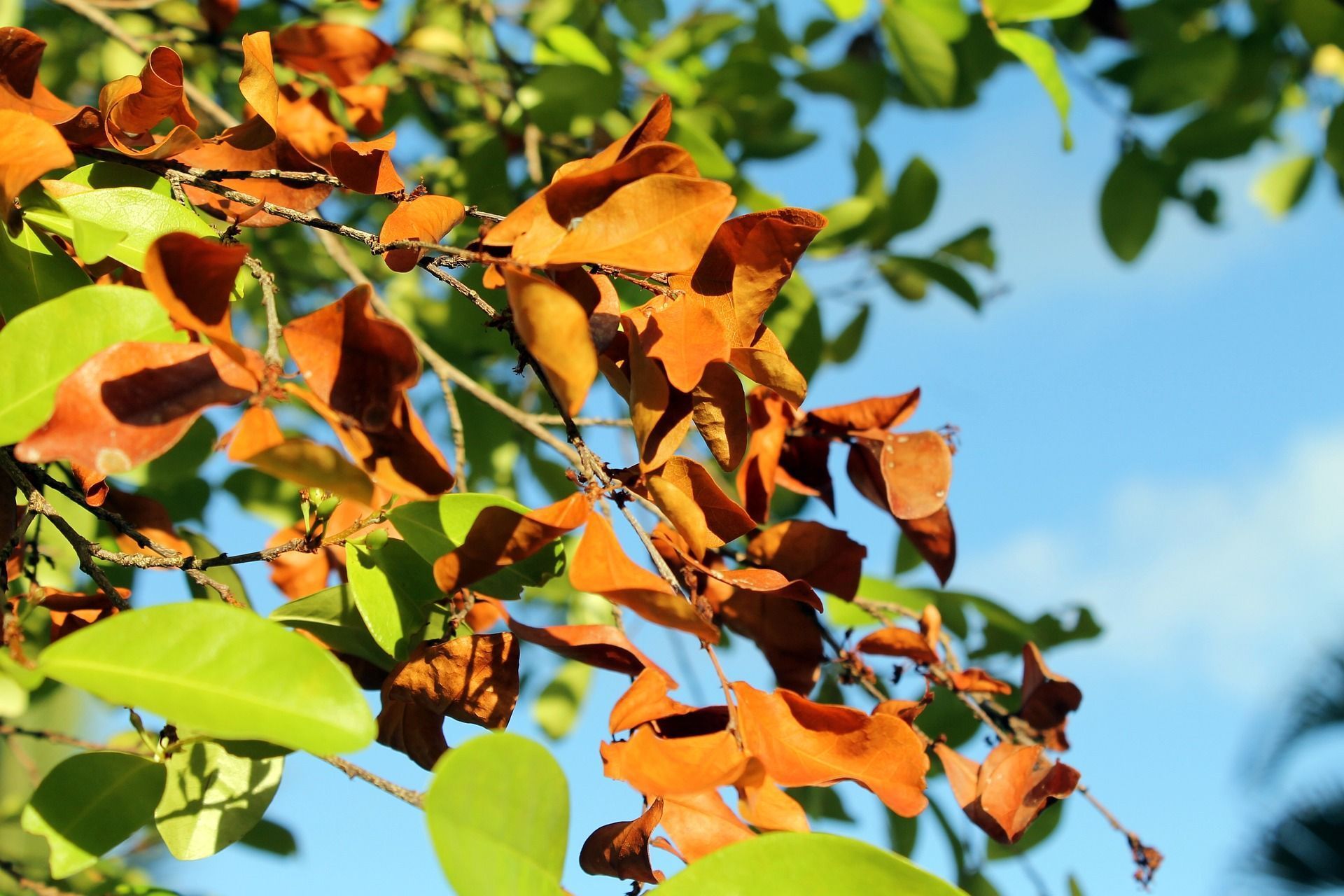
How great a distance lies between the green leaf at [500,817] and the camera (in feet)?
1.54

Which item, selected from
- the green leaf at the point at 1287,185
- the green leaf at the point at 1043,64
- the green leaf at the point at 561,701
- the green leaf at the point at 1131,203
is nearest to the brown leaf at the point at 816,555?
the green leaf at the point at 1043,64

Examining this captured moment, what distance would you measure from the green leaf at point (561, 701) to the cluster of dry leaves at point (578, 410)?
1.53 m

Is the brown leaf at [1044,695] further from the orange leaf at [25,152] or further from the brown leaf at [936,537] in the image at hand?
the orange leaf at [25,152]

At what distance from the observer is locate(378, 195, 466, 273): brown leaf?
2.01 feet

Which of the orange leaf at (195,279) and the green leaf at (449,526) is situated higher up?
the orange leaf at (195,279)

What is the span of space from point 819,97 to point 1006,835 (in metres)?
1.63

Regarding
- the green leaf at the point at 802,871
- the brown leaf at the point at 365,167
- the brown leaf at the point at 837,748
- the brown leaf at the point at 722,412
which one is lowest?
the brown leaf at the point at 837,748

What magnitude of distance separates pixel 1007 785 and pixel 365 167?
627 mm

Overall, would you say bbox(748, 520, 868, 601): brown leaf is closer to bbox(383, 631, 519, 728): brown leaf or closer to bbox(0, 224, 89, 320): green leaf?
bbox(383, 631, 519, 728): brown leaf

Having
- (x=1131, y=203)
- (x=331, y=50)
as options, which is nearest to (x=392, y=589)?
(x=331, y=50)

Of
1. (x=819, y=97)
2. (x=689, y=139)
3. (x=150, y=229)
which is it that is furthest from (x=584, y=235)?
(x=819, y=97)

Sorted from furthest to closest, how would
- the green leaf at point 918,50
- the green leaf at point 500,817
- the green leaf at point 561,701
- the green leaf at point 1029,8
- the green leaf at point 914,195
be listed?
the green leaf at point 561,701
the green leaf at point 914,195
the green leaf at point 918,50
the green leaf at point 1029,8
the green leaf at point 500,817

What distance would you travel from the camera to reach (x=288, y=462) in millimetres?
521

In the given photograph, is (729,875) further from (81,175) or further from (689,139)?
(689,139)
